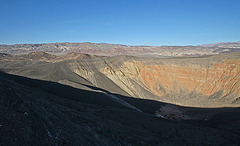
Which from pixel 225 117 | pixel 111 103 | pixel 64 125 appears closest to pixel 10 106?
pixel 64 125

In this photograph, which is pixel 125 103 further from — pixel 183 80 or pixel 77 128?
pixel 183 80

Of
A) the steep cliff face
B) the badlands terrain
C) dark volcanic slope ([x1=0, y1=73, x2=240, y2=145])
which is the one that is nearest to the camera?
dark volcanic slope ([x1=0, y1=73, x2=240, y2=145])

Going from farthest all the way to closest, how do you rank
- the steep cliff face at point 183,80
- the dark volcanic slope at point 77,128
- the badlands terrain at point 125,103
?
the steep cliff face at point 183,80 < the badlands terrain at point 125,103 < the dark volcanic slope at point 77,128

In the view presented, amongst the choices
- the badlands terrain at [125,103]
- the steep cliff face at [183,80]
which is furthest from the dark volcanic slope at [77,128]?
the steep cliff face at [183,80]

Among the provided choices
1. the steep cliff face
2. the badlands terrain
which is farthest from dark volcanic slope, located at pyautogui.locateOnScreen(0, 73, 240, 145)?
the steep cliff face

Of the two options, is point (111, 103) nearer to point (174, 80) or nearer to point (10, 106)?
point (10, 106)

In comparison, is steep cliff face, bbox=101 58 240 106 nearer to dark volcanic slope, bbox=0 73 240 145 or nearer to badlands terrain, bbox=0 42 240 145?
badlands terrain, bbox=0 42 240 145

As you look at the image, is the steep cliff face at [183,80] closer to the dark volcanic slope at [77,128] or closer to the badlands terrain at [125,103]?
the badlands terrain at [125,103]
